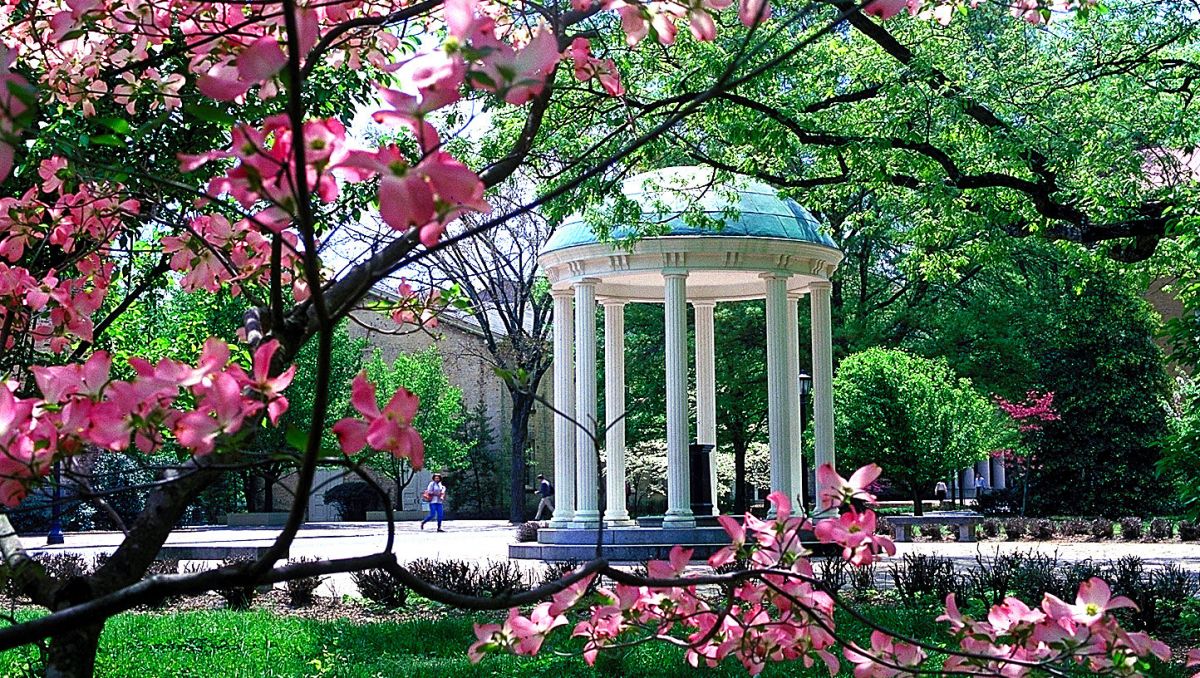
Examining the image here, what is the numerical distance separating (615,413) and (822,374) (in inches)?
137

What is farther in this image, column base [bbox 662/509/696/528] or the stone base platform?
column base [bbox 662/509/696/528]

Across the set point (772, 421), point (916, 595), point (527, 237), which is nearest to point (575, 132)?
point (916, 595)

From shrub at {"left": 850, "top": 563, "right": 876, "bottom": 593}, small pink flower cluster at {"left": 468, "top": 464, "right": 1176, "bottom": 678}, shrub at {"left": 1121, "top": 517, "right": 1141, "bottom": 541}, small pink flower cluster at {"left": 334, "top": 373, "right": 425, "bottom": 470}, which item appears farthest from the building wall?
small pink flower cluster at {"left": 334, "top": 373, "right": 425, "bottom": 470}

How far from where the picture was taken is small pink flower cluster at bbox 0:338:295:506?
1.72 m

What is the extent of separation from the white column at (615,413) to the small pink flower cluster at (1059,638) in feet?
53.1

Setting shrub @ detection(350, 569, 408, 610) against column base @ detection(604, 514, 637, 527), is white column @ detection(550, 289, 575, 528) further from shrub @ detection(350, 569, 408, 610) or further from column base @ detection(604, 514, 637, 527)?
shrub @ detection(350, 569, 408, 610)

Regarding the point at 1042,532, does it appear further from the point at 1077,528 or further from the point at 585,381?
the point at 585,381

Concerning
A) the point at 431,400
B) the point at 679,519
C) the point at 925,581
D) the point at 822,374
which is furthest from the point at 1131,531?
the point at 431,400

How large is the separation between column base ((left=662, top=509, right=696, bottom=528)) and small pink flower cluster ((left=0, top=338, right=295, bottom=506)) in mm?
17145

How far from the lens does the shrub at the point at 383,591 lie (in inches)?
457

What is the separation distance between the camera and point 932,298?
31.6 meters

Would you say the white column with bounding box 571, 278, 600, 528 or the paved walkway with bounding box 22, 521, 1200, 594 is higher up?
the white column with bounding box 571, 278, 600, 528

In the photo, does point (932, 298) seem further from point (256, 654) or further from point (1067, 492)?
point (256, 654)

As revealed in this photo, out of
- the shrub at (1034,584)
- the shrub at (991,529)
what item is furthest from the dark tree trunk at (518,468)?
the shrub at (1034,584)
